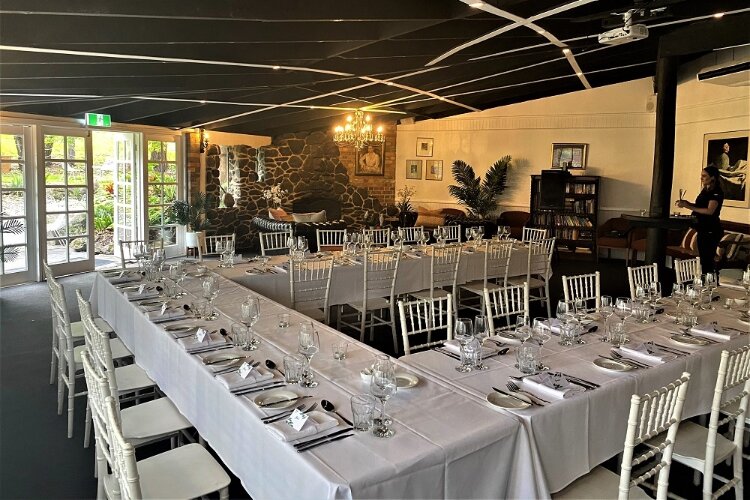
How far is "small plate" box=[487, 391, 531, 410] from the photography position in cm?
236

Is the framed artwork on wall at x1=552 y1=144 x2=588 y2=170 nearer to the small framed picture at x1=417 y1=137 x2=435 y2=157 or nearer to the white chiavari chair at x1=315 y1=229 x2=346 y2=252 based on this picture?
the small framed picture at x1=417 y1=137 x2=435 y2=157

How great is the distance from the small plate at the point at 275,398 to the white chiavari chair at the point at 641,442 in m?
1.16

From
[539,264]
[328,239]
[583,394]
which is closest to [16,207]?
[328,239]

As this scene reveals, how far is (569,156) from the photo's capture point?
1205 cm

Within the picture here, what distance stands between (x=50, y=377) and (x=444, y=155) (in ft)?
34.8

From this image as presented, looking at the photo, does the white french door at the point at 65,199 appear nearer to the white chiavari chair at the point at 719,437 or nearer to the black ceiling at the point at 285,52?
the black ceiling at the point at 285,52

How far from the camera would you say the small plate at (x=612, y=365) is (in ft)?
9.26

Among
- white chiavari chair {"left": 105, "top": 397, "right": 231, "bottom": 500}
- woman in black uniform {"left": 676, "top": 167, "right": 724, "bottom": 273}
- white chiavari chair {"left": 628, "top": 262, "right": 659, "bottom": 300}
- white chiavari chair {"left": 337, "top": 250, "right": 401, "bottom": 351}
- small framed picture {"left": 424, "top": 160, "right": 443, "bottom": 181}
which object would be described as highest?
small framed picture {"left": 424, "top": 160, "right": 443, "bottom": 181}

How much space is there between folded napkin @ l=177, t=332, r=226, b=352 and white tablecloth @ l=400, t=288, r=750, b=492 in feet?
3.40

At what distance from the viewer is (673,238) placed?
1041 centimetres

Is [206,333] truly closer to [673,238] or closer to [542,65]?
[542,65]

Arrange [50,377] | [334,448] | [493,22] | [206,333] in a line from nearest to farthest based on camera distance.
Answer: [334,448], [206,333], [50,377], [493,22]

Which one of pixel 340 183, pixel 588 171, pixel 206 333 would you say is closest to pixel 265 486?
pixel 206 333

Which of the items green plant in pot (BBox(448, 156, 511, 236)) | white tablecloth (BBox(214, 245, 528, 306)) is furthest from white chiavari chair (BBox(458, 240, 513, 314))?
green plant in pot (BBox(448, 156, 511, 236))
